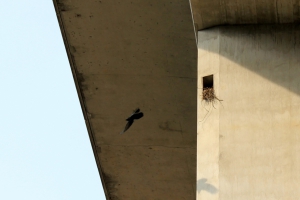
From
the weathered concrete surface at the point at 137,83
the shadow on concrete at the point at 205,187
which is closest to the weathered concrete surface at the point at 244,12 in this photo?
the weathered concrete surface at the point at 137,83

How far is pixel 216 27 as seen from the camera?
9188mm

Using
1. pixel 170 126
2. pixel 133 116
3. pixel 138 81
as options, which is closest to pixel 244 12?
pixel 138 81

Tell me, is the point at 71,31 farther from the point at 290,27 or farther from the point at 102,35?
the point at 290,27

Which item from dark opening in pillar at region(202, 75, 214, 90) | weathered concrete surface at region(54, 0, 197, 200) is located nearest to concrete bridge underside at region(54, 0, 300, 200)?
weathered concrete surface at region(54, 0, 197, 200)

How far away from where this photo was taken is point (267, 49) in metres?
8.81

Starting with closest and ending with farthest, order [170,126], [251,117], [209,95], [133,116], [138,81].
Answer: [251,117], [209,95], [138,81], [133,116], [170,126]

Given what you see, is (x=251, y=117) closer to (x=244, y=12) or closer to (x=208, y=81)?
(x=208, y=81)

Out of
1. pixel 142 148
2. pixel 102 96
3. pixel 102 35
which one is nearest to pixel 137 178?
pixel 142 148

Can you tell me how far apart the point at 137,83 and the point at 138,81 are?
43 mm

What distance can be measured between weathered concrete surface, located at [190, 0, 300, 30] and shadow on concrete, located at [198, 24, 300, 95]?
7 centimetres

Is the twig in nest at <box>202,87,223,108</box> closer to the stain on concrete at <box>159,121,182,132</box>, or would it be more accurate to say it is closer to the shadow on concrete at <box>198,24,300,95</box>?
the shadow on concrete at <box>198,24,300,95</box>

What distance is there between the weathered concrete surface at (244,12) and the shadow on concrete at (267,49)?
7 centimetres

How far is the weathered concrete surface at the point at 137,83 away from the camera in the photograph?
10594 millimetres

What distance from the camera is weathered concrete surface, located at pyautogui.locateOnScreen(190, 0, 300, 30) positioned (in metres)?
8.78
